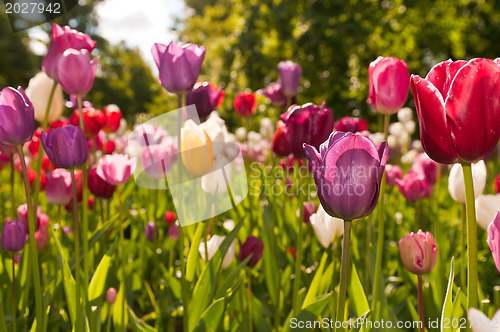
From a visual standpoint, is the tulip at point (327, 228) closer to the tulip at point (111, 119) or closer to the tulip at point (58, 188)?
the tulip at point (58, 188)

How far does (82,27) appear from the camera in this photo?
2336 cm

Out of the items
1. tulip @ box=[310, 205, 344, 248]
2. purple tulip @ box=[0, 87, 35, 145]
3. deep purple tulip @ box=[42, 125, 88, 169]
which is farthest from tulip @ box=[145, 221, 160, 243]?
purple tulip @ box=[0, 87, 35, 145]

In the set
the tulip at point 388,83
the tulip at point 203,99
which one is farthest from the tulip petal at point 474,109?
the tulip at point 203,99

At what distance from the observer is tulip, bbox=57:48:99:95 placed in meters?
1.04

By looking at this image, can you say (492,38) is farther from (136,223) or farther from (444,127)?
(444,127)

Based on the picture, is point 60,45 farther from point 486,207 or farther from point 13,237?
point 486,207

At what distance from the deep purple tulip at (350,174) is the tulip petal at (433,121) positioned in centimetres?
8

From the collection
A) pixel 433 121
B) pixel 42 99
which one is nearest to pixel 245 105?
pixel 42 99

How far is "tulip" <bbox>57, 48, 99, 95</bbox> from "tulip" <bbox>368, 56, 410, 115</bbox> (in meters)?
0.65

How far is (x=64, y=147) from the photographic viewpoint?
946 mm

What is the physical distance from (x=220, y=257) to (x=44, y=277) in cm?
69

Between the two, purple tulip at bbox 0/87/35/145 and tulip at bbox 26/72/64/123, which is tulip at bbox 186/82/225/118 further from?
purple tulip at bbox 0/87/35/145

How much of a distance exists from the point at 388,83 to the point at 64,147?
717mm

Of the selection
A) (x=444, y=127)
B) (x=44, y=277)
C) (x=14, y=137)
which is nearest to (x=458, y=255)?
(x=444, y=127)
